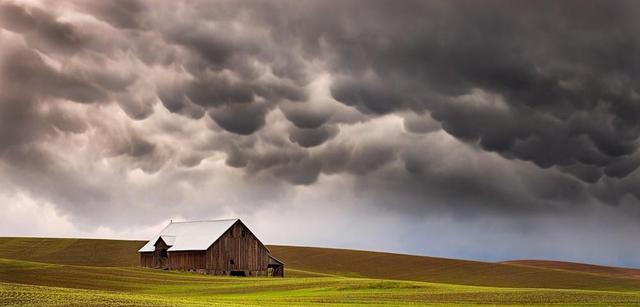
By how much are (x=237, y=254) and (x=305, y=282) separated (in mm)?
36212

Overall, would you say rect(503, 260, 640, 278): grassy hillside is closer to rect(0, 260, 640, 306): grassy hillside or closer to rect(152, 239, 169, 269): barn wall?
rect(0, 260, 640, 306): grassy hillside

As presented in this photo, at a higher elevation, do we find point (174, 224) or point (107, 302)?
point (174, 224)

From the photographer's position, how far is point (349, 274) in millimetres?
111062

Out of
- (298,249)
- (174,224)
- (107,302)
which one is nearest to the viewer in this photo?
(107,302)

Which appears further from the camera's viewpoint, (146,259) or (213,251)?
(146,259)

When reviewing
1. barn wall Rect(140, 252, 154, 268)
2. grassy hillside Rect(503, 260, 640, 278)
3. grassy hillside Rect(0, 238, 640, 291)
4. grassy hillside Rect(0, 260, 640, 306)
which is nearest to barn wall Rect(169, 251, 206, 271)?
barn wall Rect(140, 252, 154, 268)

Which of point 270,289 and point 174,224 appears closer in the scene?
point 270,289

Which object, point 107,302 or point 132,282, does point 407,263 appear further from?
point 107,302

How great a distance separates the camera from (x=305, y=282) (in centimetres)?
6506

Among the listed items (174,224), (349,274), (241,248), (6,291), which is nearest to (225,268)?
(241,248)

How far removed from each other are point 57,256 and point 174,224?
81.3ft

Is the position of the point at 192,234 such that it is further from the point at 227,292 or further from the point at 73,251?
the point at 227,292

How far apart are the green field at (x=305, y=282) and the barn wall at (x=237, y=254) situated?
5678 millimetres

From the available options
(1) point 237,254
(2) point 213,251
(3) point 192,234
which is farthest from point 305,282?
(3) point 192,234
